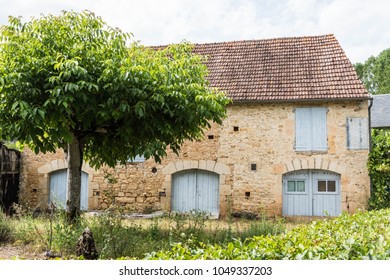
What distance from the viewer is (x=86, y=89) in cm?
654

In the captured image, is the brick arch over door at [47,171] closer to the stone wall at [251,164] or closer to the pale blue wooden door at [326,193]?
the stone wall at [251,164]

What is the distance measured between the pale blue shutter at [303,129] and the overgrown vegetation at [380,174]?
1784 millimetres

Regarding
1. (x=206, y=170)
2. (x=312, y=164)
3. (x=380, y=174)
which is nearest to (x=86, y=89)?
(x=206, y=170)

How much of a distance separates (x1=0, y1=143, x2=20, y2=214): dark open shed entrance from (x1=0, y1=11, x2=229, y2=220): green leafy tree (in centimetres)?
541

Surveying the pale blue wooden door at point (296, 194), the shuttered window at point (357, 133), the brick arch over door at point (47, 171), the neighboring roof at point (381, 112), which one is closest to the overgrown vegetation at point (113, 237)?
the pale blue wooden door at point (296, 194)

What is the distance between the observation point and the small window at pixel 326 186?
1108 cm

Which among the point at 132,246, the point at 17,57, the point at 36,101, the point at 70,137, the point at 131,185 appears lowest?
the point at 132,246

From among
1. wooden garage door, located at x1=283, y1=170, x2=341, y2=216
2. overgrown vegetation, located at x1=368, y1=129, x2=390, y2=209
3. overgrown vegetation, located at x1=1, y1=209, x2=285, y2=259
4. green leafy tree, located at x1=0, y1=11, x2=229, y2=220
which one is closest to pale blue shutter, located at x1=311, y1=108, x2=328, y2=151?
wooden garage door, located at x1=283, y1=170, x2=341, y2=216

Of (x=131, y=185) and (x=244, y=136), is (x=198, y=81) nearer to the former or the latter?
(x=244, y=136)

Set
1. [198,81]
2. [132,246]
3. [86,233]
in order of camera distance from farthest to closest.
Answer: [198,81]
[132,246]
[86,233]

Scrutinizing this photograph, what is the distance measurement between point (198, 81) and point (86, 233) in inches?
156

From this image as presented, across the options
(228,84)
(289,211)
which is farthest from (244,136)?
(289,211)

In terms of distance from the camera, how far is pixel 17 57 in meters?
6.33

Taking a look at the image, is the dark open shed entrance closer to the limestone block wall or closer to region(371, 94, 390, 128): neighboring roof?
the limestone block wall
